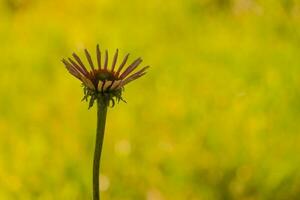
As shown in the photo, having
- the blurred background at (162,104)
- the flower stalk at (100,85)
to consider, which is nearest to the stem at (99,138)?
the flower stalk at (100,85)

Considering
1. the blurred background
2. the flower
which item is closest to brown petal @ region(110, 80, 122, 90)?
the flower

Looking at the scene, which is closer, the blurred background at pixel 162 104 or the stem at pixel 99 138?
the stem at pixel 99 138

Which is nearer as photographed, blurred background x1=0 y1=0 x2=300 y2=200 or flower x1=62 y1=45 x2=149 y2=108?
flower x1=62 y1=45 x2=149 y2=108

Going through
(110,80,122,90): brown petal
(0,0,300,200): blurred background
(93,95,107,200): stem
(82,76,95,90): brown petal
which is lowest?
(93,95,107,200): stem

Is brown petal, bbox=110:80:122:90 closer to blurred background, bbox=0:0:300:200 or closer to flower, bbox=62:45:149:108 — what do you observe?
flower, bbox=62:45:149:108

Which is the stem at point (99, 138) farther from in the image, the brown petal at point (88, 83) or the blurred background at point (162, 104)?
the blurred background at point (162, 104)

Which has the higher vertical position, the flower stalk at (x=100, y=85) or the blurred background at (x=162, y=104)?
the blurred background at (x=162, y=104)

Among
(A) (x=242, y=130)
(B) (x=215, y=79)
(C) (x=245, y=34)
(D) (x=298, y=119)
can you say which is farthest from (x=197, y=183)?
(C) (x=245, y=34)

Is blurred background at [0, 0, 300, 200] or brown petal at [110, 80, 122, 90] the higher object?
blurred background at [0, 0, 300, 200]

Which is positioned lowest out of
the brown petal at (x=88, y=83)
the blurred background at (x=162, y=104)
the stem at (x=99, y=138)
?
the stem at (x=99, y=138)
